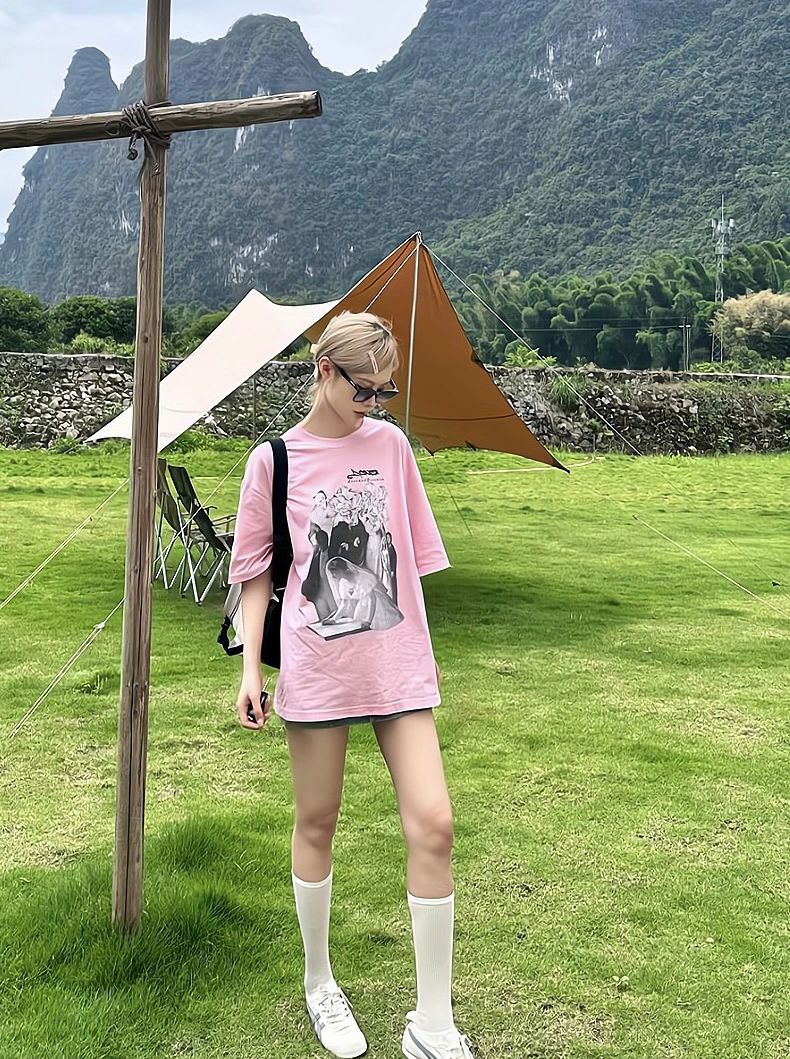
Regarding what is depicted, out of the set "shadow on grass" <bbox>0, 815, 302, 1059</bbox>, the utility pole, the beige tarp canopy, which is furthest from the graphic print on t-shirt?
the utility pole

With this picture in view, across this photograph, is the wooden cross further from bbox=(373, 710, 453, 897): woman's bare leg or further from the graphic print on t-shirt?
bbox=(373, 710, 453, 897): woman's bare leg

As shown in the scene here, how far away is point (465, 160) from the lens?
58.1 metres

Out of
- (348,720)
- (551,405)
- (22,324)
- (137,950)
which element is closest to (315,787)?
(348,720)

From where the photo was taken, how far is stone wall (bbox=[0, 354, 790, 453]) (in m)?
12.6

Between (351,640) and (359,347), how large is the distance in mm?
467

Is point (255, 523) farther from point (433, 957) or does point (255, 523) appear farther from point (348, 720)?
point (433, 957)

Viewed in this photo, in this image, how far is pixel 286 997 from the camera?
1.92m

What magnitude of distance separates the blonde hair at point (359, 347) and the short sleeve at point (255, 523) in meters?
0.16

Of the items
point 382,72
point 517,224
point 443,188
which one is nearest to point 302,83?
point 382,72

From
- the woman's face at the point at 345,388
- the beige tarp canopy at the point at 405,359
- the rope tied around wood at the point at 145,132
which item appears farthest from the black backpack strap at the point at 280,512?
the beige tarp canopy at the point at 405,359

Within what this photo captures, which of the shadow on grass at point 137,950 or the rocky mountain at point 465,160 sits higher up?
the rocky mountain at point 465,160

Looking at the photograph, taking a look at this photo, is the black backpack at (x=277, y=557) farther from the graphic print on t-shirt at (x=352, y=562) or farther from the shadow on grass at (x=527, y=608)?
the shadow on grass at (x=527, y=608)

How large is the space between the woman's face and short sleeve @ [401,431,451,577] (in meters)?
0.11

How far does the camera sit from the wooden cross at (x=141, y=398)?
1.90 m
